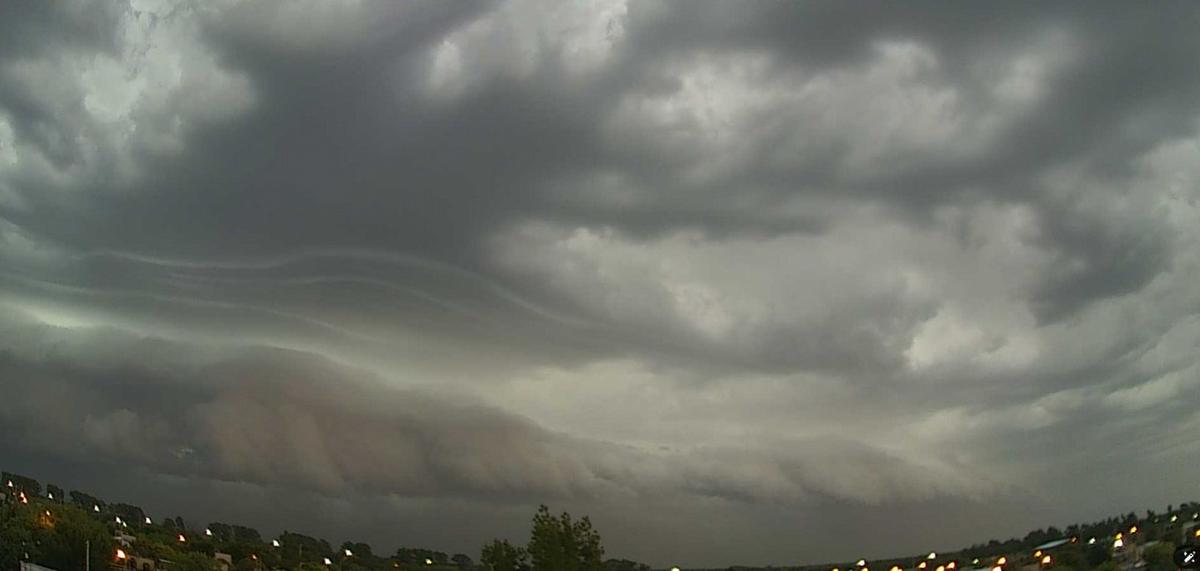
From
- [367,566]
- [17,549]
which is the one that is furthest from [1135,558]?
[367,566]

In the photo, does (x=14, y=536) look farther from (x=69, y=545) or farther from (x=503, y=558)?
(x=503, y=558)

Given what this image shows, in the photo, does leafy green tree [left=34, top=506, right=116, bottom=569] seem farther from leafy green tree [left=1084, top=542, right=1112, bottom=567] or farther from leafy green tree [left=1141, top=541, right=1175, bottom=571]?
leafy green tree [left=1084, top=542, right=1112, bottom=567]

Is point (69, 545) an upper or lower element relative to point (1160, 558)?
A: upper

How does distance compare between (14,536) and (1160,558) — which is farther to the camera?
(14,536)

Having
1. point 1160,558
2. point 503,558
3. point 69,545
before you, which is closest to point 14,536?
point 69,545

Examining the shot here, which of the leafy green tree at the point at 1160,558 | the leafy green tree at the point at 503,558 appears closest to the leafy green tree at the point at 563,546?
the leafy green tree at the point at 503,558

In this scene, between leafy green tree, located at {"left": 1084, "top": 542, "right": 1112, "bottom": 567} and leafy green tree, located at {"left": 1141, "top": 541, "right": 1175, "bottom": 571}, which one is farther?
leafy green tree, located at {"left": 1084, "top": 542, "right": 1112, "bottom": 567}

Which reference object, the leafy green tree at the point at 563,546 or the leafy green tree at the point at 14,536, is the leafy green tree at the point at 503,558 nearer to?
the leafy green tree at the point at 563,546

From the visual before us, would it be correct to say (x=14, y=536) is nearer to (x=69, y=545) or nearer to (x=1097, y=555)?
(x=69, y=545)

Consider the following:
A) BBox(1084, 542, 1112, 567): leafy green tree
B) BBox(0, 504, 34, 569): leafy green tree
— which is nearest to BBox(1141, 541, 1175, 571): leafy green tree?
BBox(1084, 542, 1112, 567): leafy green tree

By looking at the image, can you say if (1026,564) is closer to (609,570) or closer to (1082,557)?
(1082,557)

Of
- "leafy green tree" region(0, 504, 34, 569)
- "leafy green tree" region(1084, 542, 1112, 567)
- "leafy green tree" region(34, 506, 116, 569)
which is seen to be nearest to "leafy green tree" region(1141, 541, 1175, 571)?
"leafy green tree" region(1084, 542, 1112, 567)

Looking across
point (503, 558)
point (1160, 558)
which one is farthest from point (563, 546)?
point (1160, 558)

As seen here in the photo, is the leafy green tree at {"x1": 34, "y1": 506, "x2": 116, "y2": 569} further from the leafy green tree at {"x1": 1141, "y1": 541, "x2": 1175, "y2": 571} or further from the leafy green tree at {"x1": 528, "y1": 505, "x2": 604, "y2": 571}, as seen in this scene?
the leafy green tree at {"x1": 1141, "y1": 541, "x2": 1175, "y2": 571}
